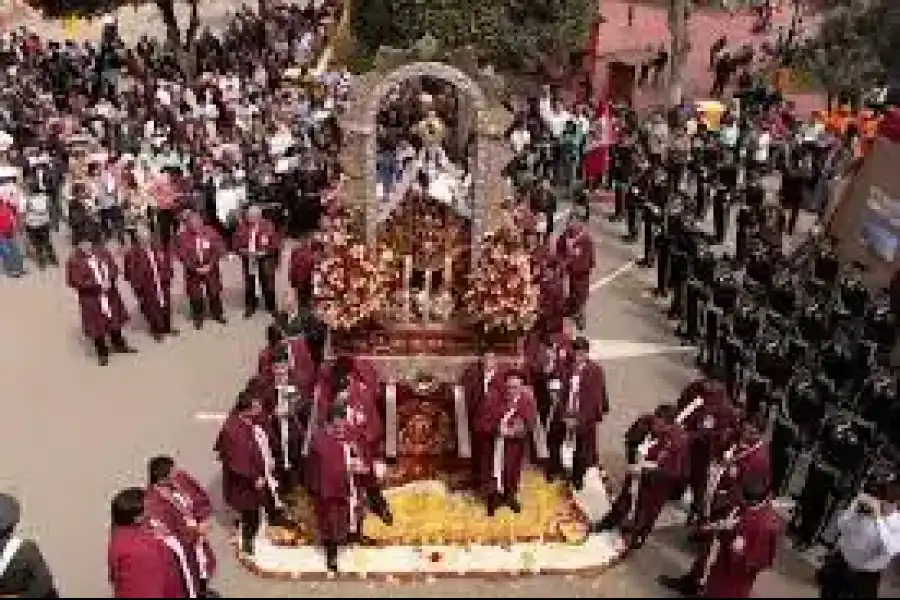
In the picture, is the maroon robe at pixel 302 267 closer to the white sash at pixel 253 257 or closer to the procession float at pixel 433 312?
the white sash at pixel 253 257

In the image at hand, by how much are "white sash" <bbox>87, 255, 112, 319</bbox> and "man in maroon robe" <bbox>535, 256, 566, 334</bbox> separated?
194 inches

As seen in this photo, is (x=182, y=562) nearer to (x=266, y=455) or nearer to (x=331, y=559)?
(x=266, y=455)

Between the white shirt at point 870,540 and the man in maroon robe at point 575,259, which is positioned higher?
the man in maroon robe at point 575,259

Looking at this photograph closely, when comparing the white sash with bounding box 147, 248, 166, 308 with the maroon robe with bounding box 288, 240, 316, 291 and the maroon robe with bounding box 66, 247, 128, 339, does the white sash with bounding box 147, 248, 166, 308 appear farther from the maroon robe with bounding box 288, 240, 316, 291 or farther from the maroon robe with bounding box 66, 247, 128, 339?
the maroon robe with bounding box 288, 240, 316, 291

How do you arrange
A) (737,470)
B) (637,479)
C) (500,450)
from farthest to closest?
(500,450)
(637,479)
(737,470)

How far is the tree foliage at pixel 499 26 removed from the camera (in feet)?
82.5

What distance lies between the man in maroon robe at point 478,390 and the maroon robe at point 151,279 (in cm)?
484

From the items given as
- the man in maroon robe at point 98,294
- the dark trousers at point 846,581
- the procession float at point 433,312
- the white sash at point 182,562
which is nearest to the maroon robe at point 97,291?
the man in maroon robe at point 98,294

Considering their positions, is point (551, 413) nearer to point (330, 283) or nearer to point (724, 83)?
point (330, 283)

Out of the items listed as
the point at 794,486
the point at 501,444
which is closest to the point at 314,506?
the point at 501,444

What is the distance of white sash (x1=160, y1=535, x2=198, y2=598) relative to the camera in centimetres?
907

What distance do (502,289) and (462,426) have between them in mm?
1343

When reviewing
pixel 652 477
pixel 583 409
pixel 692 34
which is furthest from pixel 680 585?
pixel 692 34

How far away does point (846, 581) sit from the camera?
416 inches
